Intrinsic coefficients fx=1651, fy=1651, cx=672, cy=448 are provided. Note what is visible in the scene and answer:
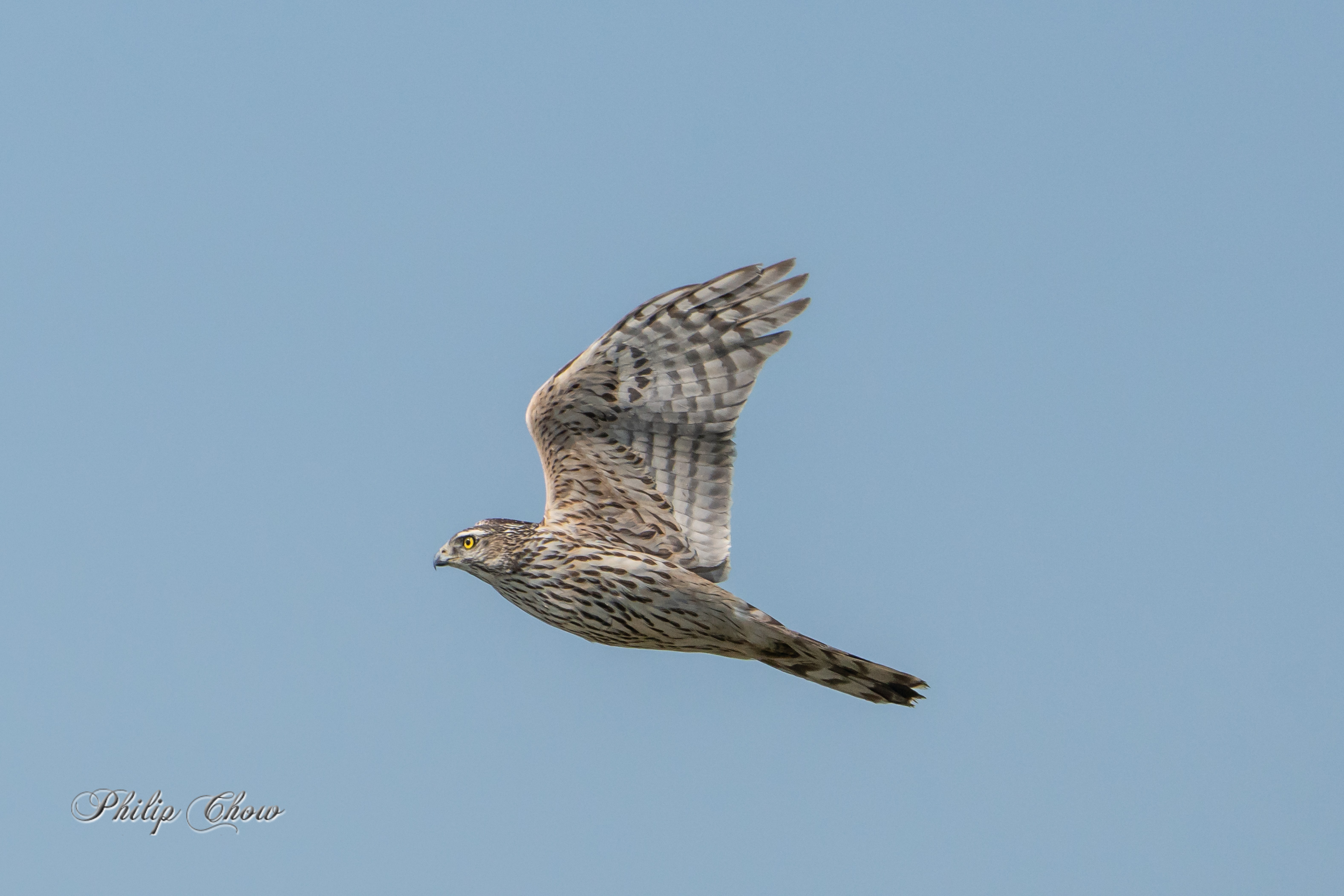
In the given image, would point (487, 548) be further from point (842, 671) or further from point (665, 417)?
point (842, 671)

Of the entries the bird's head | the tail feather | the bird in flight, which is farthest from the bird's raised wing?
the tail feather

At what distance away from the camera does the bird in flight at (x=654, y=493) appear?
953cm

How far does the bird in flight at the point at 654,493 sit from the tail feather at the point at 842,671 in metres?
0.01

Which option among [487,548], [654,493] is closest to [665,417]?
[654,493]

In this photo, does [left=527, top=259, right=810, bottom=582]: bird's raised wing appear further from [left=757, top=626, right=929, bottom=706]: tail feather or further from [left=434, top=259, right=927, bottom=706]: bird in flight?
[left=757, top=626, right=929, bottom=706]: tail feather

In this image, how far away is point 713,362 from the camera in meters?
10.1

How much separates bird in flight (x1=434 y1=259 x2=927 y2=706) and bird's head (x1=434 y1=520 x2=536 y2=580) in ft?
0.03

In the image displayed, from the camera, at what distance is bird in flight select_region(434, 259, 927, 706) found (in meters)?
9.53

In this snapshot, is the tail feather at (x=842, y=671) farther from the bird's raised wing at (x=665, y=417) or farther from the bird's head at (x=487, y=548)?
the bird's head at (x=487, y=548)

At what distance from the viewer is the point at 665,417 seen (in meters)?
10.2

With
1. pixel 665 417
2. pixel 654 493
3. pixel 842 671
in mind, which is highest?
pixel 665 417

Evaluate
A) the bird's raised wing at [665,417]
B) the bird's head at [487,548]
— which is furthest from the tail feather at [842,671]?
the bird's head at [487,548]

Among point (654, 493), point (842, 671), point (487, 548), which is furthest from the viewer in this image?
point (654, 493)

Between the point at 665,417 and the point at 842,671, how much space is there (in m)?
1.92
